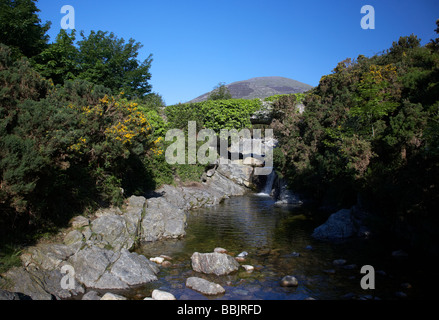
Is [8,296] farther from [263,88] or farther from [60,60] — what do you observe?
[263,88]

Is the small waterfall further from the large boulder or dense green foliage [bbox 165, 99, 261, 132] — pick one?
the large boulder

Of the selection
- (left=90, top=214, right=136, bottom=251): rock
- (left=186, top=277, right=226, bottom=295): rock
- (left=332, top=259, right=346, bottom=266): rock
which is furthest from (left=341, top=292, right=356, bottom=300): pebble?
(left=90, top=214, right=136, bottom=251): rock

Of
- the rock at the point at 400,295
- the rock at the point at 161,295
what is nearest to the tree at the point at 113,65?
the rock at the point at 161,295

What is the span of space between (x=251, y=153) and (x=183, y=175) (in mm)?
10176

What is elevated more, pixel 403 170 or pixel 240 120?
pixel 240 120

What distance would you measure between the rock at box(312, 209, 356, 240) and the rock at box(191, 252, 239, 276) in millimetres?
6325

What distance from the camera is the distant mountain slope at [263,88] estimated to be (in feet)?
195

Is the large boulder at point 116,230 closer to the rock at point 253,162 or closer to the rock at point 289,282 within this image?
the rock at point 289,282

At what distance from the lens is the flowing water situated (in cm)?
904

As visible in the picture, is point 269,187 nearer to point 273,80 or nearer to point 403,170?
point 403,170

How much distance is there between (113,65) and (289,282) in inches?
1041

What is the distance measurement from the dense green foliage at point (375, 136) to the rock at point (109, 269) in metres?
10.3

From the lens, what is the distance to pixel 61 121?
9.98 m
